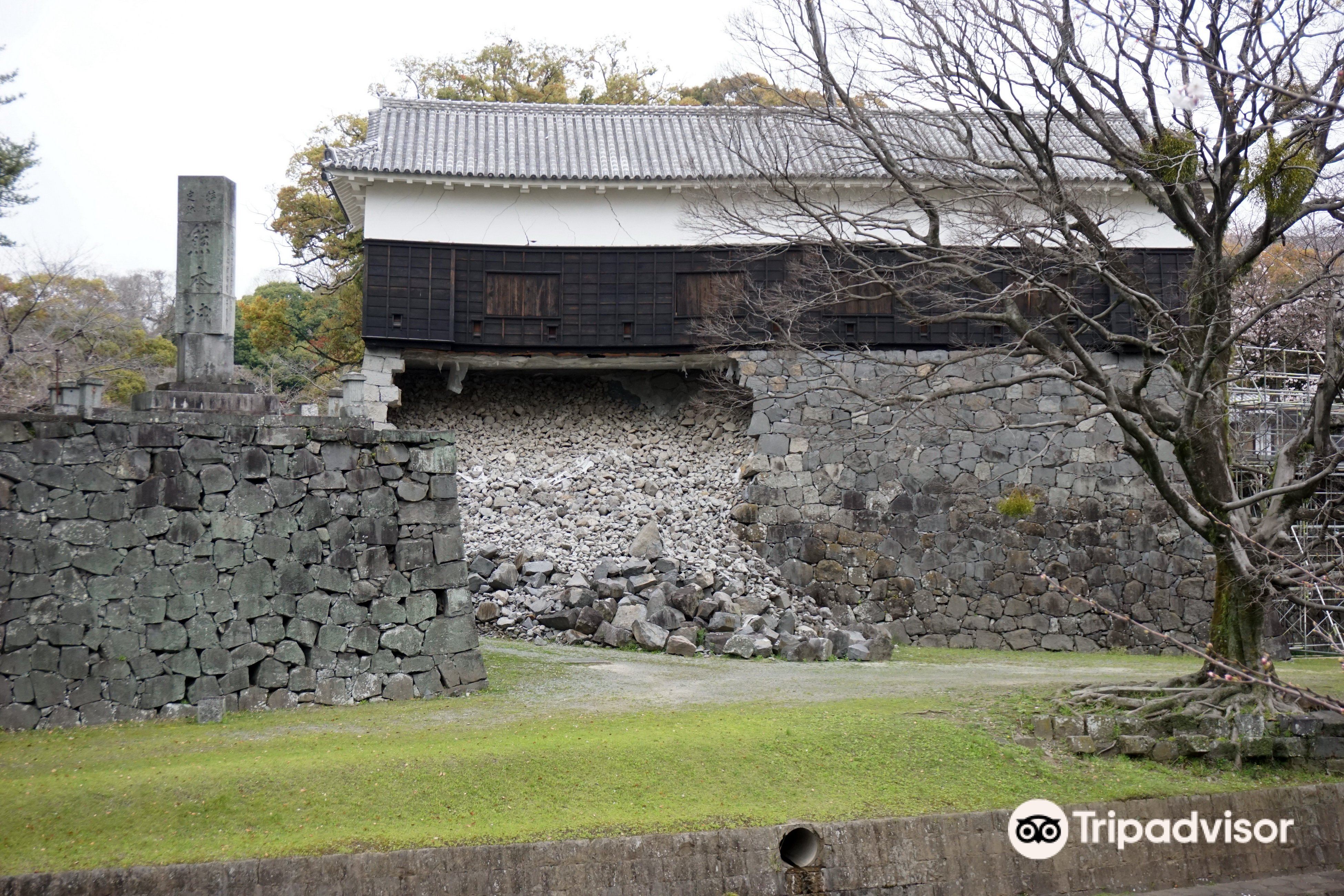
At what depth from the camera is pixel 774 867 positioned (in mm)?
7461

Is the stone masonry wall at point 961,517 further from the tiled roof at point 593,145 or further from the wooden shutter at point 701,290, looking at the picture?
the tiled roof at point 593,145

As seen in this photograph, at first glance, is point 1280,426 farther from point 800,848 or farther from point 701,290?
point 800,848

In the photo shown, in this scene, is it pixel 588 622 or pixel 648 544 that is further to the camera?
pixel 648 544

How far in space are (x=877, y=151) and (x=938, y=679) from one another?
6200mm

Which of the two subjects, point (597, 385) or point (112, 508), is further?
point (597, 385)

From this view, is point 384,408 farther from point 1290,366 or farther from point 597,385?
point 1290,366

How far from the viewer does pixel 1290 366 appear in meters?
21.1

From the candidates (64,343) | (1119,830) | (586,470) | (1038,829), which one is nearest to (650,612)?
(586,470)

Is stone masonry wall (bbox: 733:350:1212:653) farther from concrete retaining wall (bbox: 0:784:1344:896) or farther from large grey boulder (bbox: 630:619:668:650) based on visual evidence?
concrete retaining wall (bbox: 0:784:1344:896)

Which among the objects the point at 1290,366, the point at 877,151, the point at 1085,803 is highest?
the point at 877,151

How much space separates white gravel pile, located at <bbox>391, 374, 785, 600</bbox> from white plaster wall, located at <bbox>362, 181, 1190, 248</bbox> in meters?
3.07

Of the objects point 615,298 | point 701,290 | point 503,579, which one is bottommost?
point 503,579

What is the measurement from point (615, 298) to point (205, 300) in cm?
982

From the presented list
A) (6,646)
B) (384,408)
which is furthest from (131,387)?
(6,646)
